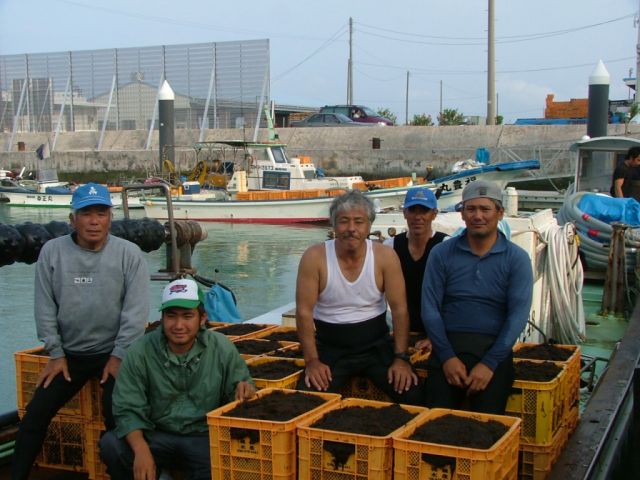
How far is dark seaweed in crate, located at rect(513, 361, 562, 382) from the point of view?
387 cm

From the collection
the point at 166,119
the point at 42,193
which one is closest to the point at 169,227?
the point at 166,119

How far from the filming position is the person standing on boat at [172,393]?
3518mm

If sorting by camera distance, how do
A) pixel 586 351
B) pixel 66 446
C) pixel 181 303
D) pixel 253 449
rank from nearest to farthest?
pixel 253 449 → pixel 181 303 → pixel 66 446 → pixel 586 351

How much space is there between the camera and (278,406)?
3.49 m

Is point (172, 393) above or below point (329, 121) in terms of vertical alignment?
below

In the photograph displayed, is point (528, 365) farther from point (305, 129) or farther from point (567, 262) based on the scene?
point (305, 129)

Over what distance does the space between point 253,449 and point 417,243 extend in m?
1.74

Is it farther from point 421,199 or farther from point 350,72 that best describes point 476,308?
point 350,72

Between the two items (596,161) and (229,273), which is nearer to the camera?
(596,161)

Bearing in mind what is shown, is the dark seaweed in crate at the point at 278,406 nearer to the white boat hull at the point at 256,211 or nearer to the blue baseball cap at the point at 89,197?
the blue baseball cap at the point at 89,197

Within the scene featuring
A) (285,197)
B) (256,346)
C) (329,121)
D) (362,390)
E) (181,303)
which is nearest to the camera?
(181,303)

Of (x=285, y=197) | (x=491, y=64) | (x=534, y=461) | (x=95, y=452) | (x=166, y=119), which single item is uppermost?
(x=491, y=64)

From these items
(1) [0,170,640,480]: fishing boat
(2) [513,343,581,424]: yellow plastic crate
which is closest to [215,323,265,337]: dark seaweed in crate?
(1) [0,170,640,480]: fishing boat

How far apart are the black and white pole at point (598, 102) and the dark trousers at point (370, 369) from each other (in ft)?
61.1
